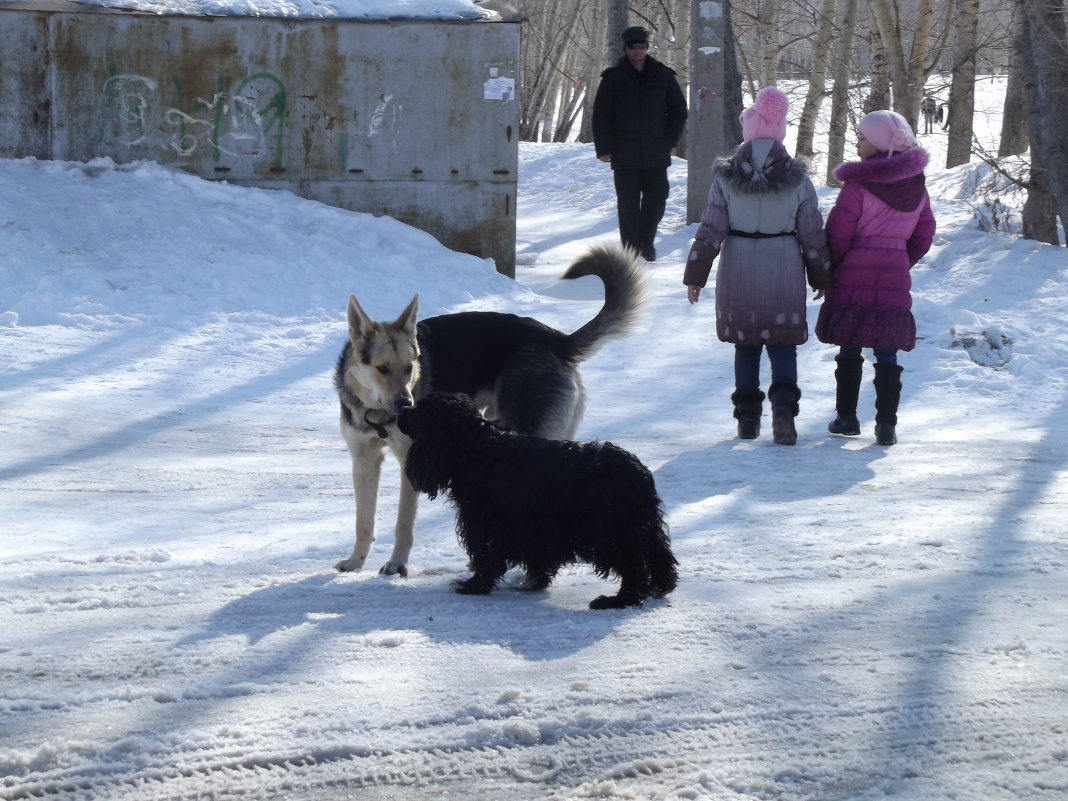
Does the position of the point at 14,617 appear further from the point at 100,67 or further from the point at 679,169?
the point at 679,169

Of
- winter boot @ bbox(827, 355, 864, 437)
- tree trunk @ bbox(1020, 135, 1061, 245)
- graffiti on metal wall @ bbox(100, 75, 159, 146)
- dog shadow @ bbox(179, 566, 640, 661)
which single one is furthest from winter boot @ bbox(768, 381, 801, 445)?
graffiti on metal wall @ bbox(100, 75, 159, 146)

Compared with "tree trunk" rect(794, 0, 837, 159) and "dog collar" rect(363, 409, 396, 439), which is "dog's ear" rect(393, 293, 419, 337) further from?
"tree trunk" rect(794, 0, 837, 159)

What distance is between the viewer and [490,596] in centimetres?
436

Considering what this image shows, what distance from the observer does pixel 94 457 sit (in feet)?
21.4

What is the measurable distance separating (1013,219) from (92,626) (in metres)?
11.7

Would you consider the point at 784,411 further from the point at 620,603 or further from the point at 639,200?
the point at 639,200

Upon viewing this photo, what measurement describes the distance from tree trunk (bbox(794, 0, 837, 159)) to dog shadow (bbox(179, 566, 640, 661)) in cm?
1902

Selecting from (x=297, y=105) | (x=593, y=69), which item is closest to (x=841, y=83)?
(x=593, y=69)

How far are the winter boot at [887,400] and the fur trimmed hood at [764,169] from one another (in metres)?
1.22

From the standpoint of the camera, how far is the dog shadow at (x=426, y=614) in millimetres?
3828

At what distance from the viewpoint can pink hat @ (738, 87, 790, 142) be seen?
680 centimetres

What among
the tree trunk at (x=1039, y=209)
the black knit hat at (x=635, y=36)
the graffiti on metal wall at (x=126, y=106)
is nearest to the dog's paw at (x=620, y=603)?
the black knit hat at (x=635, y=36)

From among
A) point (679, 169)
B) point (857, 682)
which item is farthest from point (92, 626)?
point (679, 169)

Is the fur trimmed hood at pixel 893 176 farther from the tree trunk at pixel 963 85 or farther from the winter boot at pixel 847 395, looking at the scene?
the tree trunk at pixel 963 85
